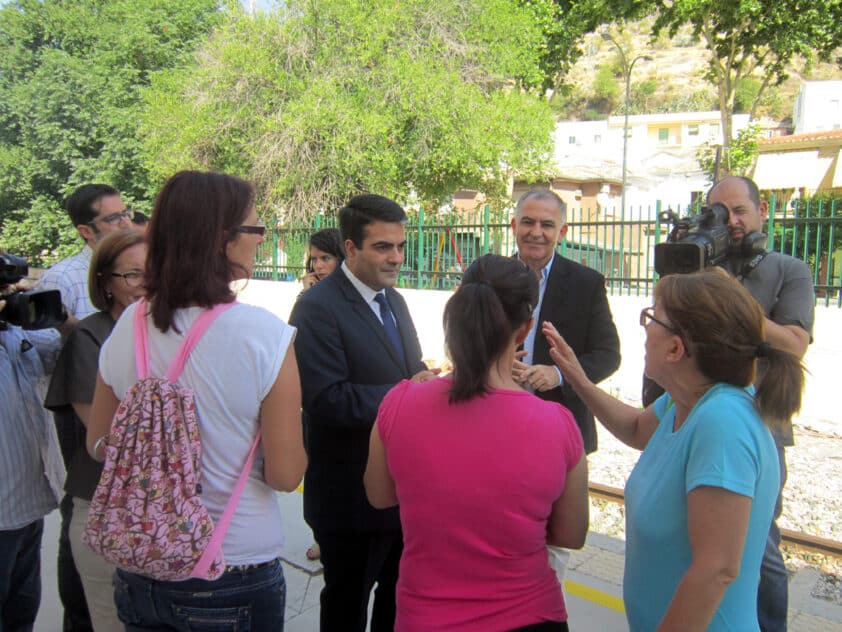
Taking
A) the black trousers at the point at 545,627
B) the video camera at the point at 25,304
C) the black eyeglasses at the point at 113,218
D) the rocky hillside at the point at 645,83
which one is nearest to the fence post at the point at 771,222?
the black eyeglasses at the point at 113,218

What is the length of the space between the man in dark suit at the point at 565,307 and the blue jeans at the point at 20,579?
6.59 ft

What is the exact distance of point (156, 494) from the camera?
64.7 inches

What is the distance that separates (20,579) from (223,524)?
1322 mm

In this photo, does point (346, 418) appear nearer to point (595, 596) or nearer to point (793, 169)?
point (595, 596)

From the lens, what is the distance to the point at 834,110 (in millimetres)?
48625

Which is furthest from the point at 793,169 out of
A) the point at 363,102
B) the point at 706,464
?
the point at 706,464

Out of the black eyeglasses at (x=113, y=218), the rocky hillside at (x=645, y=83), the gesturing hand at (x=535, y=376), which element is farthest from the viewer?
the rocky hillside at (x=645, y=83)

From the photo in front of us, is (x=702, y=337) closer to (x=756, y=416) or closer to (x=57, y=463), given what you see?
(x=756, y=416)

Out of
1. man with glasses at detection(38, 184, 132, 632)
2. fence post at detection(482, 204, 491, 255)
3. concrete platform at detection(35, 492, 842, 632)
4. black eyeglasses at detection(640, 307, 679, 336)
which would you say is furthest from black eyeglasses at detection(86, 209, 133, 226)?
fence post at detection(482, 204, 491, 255)

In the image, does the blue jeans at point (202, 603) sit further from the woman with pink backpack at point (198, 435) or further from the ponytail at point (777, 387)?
the ponytail at point (777, 387)

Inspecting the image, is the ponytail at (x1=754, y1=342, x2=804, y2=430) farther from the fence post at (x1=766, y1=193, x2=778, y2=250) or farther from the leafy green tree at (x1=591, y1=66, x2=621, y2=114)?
the leafy green tree at (x1=591, y1=66, x2=621, y2=114)

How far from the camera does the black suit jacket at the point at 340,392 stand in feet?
8.04

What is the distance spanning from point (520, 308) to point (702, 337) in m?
0.45

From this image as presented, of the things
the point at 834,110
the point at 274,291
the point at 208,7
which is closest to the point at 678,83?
the point at 834,110
